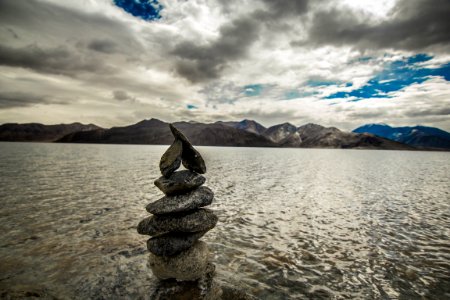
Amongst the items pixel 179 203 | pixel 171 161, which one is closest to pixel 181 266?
pixel 179 203

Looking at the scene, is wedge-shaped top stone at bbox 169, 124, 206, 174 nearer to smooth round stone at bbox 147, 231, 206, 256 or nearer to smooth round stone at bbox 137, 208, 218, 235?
smooth round stone at bbox 137, 208, 218, 235

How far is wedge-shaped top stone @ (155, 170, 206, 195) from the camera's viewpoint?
39.0ft

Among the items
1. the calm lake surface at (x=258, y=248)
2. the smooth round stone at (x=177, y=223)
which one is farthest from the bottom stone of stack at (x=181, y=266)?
the smooth round stone at (x=177, y=223)

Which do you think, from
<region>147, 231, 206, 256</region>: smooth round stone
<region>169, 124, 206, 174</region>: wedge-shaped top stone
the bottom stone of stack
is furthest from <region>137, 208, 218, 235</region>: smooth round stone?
<region>169, 124, 206, 174</region>: wedge-shaped top stone

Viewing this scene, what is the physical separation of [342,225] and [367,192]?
60.4ft

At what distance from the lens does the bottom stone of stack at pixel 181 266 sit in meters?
11.1

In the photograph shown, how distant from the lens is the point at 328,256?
1390 centimetres

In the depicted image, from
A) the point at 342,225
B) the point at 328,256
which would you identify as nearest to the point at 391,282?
the point at 328,256

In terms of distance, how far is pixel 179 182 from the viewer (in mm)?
11852

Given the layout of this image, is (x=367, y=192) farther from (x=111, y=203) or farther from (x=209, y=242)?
(x=111, y=203)

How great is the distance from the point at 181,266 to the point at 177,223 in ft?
6.23

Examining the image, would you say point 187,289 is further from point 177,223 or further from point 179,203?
point 179,203

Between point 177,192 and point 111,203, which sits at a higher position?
point 177,192

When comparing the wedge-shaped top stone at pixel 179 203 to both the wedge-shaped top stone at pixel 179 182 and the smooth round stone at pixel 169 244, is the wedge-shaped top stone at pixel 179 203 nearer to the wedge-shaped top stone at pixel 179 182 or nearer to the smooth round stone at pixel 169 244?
the wedge-shaped top stone at pixel 179 182
